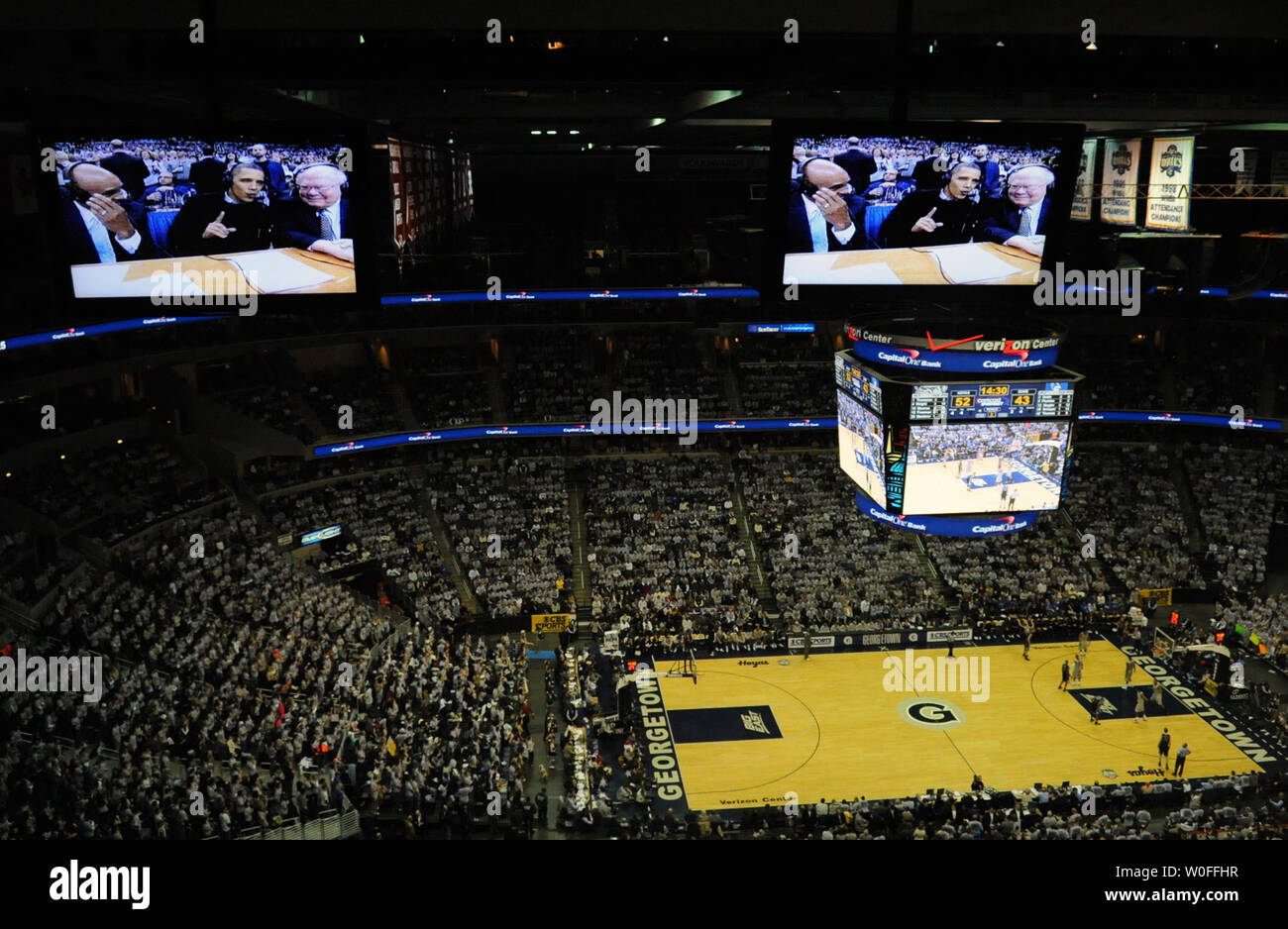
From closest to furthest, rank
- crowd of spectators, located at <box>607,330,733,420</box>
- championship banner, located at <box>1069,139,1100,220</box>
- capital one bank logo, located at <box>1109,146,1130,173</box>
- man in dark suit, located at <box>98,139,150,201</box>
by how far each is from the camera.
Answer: man in dark suit, located at <box>98,139,150,201</box> → capital one bank logo, located at <box>1109,146,1130,173</box> → championship banner, located at <box>1069,139,1100,220</box> → crowd of spectators, located at <box>607,330,733,420</box>

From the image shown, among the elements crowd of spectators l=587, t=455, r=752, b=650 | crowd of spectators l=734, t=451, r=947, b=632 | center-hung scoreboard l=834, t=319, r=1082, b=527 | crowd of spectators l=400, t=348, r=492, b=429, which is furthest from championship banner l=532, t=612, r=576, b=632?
center-hung scoreboard l=834, t=319, r=1082, b=527

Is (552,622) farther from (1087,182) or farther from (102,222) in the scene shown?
(102,222)

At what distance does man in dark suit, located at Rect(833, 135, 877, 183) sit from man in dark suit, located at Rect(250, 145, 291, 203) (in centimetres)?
520

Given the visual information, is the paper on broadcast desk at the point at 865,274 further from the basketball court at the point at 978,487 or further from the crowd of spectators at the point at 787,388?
the crowd of spectators at the point at 787,388

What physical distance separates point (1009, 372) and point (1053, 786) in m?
9.40

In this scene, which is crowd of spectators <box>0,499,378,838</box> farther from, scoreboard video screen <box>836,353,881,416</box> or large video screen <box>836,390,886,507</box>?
scoreboard video screen <box>836,353,881,416</box>

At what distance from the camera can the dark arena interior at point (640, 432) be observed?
9.95 metres

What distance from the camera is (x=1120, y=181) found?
26.6 m

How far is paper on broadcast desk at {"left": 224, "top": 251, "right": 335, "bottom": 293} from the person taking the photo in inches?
397

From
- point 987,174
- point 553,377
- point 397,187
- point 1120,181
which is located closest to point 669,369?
point 553,377

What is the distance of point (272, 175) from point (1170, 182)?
21.3 metres

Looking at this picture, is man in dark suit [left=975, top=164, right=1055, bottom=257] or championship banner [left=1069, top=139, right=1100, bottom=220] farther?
championship banner [left=1069, top=139, right=1100, bottom=220]
